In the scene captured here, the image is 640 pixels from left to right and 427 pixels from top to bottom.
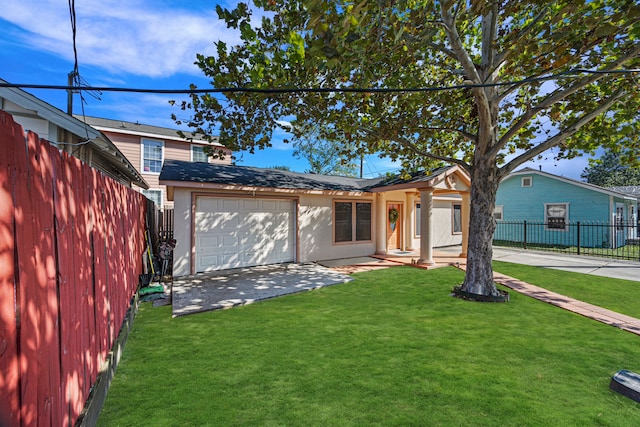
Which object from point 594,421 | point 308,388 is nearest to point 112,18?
point 308,388

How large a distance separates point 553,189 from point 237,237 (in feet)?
58.9

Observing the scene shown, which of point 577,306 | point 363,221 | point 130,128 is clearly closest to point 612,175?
point 363,221

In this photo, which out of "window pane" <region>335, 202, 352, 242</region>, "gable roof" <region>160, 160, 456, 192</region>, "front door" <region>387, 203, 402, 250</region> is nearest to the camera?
"gable roof" <region>160, 160, 456, 192</region>

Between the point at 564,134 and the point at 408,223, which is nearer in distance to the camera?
the point at 564,134

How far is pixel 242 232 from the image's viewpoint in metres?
8.74

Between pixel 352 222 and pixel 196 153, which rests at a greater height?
pixel 196 153

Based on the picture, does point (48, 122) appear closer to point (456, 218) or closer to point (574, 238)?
point (456, 218)

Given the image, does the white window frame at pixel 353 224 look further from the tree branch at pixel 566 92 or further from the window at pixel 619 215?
the window at pixel 619 215

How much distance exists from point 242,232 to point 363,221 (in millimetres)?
4997

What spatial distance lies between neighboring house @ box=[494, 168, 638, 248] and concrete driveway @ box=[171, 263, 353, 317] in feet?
42.1

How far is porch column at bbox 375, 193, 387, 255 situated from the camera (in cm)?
1170

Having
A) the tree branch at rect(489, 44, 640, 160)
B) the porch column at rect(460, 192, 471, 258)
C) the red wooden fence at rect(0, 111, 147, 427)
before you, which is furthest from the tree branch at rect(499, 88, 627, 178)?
the red wooden fence at rect(0, 111, 147, 427)

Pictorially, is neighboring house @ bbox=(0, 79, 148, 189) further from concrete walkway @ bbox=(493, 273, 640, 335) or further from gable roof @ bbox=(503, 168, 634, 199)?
gable roof @ bbox=(503, 168, 634, 199)

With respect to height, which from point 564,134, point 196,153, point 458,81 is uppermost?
point 458,81
